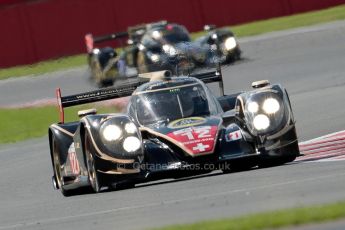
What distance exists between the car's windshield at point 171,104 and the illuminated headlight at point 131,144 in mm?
957

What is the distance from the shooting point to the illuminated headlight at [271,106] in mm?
11078

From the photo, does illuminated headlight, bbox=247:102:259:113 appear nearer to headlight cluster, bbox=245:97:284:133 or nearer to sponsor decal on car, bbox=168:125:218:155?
headlight cluster, bbox=245:97:284:133

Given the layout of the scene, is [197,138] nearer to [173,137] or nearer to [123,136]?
[173,137]

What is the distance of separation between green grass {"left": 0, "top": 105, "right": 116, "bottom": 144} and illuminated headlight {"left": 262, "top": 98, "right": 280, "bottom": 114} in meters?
8.05

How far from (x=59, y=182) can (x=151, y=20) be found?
19800 mm

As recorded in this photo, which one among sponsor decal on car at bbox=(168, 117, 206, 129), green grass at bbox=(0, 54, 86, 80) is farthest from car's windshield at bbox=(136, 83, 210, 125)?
green grass at bbox=(0, 54, 86, 80)

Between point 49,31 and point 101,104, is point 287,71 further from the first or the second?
point 49,31

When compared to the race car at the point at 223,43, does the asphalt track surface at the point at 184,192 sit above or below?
below

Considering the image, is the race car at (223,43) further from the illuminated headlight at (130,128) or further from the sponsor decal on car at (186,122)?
the illuminated headlight at (130,128)

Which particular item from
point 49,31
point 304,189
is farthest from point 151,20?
point 304,189

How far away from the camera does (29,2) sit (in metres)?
31.0

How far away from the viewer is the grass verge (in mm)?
28109

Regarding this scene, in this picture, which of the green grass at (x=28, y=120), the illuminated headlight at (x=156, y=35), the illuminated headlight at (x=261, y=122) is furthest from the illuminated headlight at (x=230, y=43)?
the illuminated headlight at (x=261, y=122)

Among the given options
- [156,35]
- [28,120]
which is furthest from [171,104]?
[156,35]
